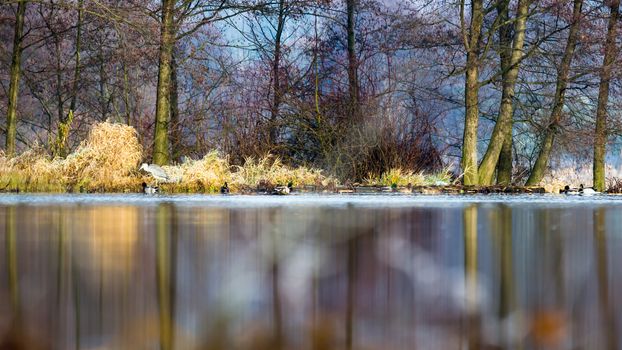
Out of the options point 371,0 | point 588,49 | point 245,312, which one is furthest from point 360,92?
point 245,312

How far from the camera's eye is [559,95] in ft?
74.8

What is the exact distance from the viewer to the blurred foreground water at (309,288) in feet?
7.85

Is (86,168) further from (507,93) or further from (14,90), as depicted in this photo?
(507,93)

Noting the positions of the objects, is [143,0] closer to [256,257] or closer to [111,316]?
[256,257]

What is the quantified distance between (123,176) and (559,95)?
11.6 metres

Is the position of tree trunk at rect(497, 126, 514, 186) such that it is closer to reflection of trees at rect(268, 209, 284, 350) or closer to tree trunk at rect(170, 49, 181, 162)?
tree trunk at rect(170, 49, 181, 162)

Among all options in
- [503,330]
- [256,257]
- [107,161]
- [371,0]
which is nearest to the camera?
[503,330]

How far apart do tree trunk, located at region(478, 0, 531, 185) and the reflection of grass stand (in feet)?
6.55

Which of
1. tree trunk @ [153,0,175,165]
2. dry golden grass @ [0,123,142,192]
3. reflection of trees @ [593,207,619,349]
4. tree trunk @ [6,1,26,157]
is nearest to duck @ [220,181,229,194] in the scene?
dry golden grass @ [0,123,142,192]

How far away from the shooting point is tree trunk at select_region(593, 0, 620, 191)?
21.7 metres

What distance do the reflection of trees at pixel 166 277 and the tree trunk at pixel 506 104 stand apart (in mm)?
15166

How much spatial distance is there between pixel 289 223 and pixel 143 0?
16498mm

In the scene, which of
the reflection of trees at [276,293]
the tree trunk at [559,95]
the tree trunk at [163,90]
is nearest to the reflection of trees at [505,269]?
the reflection of trees at [276,293]

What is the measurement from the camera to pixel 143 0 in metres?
22.8
